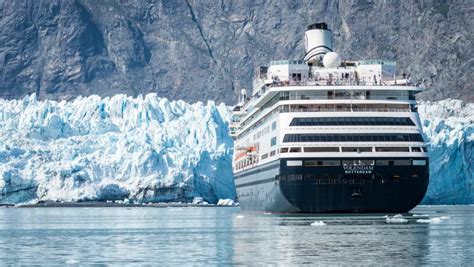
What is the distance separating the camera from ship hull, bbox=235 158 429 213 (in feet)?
195

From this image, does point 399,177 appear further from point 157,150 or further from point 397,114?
point 157,150

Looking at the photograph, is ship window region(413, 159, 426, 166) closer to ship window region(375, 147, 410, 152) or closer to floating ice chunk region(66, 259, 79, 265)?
ship window region(375, 147, 410, 152)

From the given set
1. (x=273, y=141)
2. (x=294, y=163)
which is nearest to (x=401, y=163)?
(x=294, y=163)

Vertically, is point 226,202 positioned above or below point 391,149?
above

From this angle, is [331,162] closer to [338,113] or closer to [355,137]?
[355,137]

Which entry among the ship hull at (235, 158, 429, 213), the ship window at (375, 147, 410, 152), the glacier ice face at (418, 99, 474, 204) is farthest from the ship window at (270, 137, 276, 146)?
the glacier ice face at (418, 99, 474, 204)

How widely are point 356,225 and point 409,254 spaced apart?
1466 cm

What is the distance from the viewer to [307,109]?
206 feet

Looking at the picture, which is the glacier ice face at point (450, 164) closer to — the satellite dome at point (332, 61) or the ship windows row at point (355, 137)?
the satellite dome at point (332, 61)

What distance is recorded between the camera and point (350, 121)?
200 feet

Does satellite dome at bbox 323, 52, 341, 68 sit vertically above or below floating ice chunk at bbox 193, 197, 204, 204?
above

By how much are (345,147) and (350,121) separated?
5.94 ft

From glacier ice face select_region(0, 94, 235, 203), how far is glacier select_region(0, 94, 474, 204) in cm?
11

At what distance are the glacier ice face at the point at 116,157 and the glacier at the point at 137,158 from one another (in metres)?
0.11
